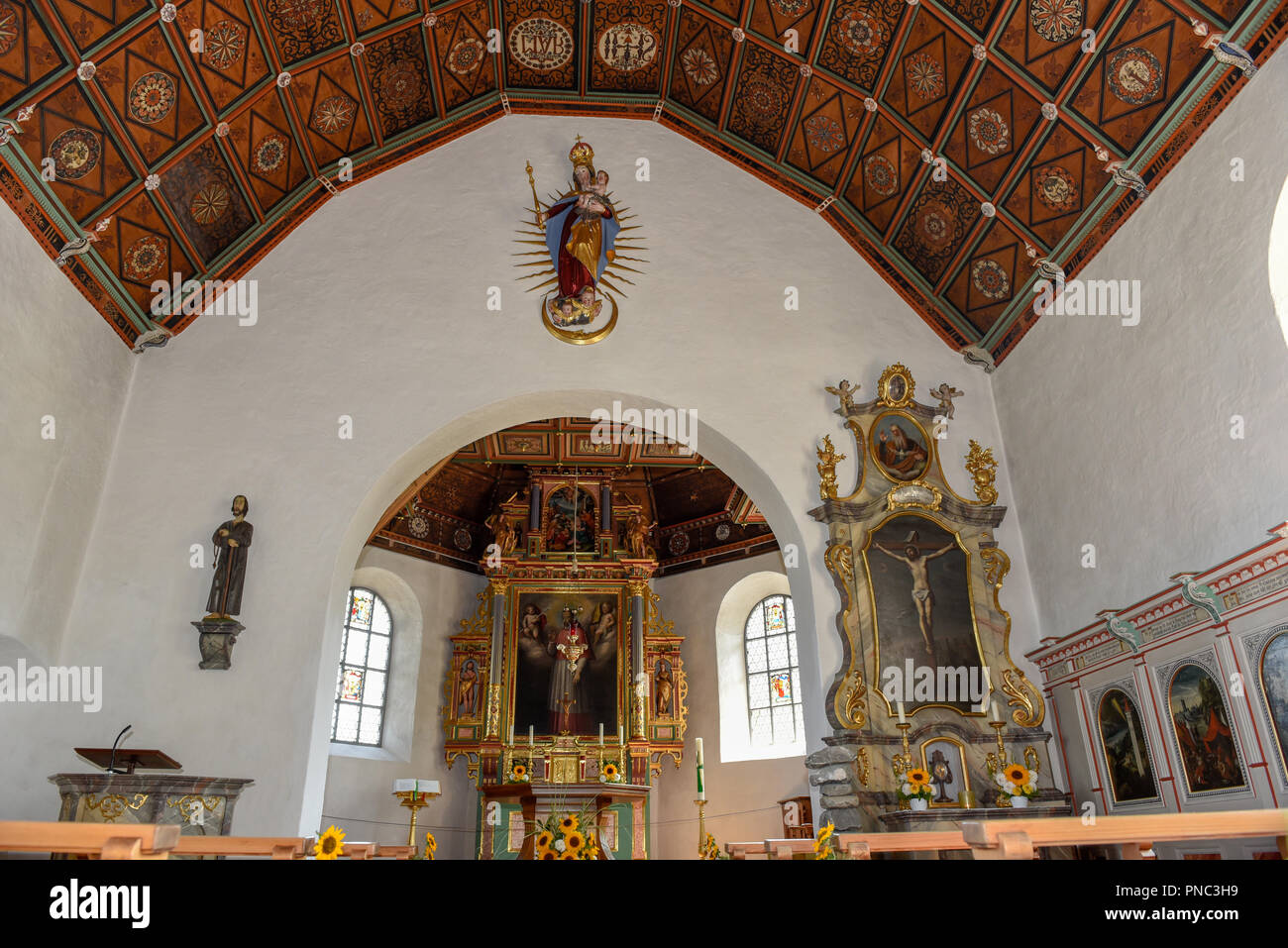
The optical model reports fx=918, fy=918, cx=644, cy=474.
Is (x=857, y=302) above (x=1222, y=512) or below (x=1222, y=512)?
above

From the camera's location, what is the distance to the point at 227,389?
32.2 feet

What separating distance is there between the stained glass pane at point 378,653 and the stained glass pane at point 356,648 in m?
0.11

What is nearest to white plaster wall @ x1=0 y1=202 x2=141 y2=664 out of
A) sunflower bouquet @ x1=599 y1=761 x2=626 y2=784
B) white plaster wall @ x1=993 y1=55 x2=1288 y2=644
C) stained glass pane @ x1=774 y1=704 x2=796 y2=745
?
sunflower bouquet @ x1=599 y1=761 x2=626 y2=784

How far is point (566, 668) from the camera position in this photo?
1587 cm

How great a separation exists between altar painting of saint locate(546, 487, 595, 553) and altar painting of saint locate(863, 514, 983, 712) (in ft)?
27.0

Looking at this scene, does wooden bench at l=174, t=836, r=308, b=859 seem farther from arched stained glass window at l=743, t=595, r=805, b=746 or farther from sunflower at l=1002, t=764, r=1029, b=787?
arched stained glass window at l=743, t=595, r=805, b=746

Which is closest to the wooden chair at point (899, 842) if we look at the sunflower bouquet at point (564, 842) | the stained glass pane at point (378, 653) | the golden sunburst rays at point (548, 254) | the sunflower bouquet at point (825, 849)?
the sunflower bouquet at point (825, 849)

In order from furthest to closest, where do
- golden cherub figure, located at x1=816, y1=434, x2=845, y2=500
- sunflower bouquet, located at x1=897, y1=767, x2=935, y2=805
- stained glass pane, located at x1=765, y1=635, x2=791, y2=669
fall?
stained glass pane, located at x1=765, y1=635, x2=791, y2=669, golden cherub figure, located at x1=816, y1=434, x2=845, y2=500, sunflower bouquet, located at x1=897, y1=767, x2=935, y2=805

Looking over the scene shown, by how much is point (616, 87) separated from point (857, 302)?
417cm

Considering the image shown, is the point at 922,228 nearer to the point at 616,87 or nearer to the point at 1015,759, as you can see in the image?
the point at 616,87

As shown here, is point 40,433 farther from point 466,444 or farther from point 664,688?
point 664,688

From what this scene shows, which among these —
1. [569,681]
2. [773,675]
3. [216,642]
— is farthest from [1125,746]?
[569,681]

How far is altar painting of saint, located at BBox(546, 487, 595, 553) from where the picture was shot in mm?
16953
